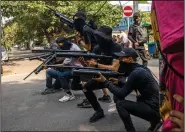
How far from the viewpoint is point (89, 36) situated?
5.50 metres

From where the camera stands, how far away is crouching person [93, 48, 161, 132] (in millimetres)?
3740

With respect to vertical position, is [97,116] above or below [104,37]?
below

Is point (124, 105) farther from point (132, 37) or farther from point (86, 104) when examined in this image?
point (132, 37)

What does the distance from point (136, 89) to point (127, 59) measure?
0.37m

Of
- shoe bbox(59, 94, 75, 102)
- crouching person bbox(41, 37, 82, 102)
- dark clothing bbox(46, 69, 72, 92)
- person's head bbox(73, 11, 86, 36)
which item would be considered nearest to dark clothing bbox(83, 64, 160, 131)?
A: person's head bbox(73, 11, 86, 36)

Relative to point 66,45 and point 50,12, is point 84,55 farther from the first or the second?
point 50,12

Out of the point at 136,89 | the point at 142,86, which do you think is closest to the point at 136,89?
the point at 136,89

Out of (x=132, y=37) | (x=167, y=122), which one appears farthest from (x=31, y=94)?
(x=167, y=122)

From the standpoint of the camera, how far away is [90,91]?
4.94 m

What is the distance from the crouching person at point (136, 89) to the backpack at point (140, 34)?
354 cm

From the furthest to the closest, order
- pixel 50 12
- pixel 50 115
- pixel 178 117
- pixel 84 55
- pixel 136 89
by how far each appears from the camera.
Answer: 1. pixel 50 12
2. pixel 50 115
3. pixel 84 55
4. pixel 136 89
5. pixel 178 117

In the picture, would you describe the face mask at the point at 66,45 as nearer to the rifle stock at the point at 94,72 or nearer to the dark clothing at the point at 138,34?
the dark clothing at the point at 138,34

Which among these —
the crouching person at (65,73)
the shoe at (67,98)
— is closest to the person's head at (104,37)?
the crouching person at (65,73)

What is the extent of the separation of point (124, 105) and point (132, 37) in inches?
152
